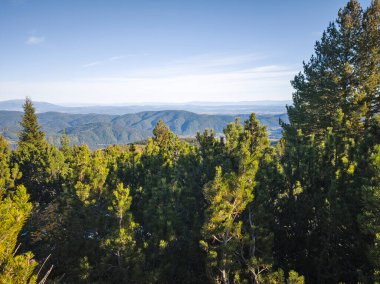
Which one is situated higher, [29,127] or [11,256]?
[29,127]

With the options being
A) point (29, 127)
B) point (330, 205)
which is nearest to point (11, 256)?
point (330, 205)

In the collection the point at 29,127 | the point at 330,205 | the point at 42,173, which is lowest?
the point at 42,173

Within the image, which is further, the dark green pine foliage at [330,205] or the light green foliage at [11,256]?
the dark green pine foliage at [330,205]

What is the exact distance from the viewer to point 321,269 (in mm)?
9117

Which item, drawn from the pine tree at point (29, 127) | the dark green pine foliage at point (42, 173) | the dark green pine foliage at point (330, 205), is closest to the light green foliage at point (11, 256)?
the dark green pine foliage at point (330, 205)

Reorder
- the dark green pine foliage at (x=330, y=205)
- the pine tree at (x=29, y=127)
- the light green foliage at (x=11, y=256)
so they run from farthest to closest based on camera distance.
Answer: the pine tree at (x=29, y=127), the dark green pine foliage at (x=330, y=205), the light green foliage at (x=11, y=256)

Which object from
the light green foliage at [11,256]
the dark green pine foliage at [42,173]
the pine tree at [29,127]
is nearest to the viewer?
the light green foliage at [11,256]

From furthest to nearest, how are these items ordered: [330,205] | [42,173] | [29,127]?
[29,127] < [42,173] < [330,205]

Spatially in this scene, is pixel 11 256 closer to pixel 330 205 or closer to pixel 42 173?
pixel 330 205

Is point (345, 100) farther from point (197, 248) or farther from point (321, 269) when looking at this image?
point (197, 248)

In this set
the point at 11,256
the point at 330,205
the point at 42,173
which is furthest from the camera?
the point at 42,173

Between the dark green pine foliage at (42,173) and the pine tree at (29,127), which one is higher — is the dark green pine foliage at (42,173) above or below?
below

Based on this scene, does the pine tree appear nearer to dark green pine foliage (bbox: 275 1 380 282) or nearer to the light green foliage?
the light green foliage

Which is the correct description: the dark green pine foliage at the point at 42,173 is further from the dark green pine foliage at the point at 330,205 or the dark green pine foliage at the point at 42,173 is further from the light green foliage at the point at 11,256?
the dark green pine foliage at the point at 330,205
